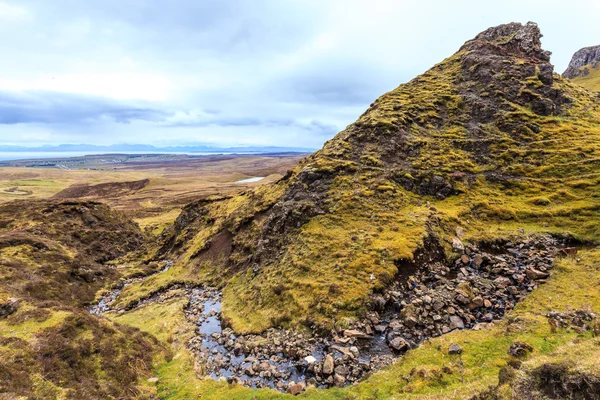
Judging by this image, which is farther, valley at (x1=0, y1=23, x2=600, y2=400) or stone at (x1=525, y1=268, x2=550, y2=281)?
stone at (x1=525, y1=268, x2=550, y2=281)

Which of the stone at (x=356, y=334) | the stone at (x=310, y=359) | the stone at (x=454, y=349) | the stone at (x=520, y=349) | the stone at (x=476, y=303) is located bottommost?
the stone at (x=310, y=359)

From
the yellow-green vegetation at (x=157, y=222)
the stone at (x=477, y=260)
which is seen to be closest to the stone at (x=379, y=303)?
the stone at (x=477, y=260)

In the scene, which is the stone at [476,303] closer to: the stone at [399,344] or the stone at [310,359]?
the stone at [399,344]

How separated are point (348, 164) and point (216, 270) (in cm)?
3170

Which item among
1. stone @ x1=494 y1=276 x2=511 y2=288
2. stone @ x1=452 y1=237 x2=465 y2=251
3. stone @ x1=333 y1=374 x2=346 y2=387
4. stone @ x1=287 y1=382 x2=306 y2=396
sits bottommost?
stone @ x1=287 y1=382 x2=306 y2=396

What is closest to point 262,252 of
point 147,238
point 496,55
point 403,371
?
point 403,371

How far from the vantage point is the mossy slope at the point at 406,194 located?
124 feet

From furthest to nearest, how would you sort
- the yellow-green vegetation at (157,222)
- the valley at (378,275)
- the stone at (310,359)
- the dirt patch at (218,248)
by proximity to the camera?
the yellow-green vegetation at (157,222) < the dirt patch at (218,248) < the stone at (310,359) < the valley at (378,275)

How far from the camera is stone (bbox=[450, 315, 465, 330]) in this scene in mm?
27492

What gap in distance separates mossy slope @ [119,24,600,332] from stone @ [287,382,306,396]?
24.7ft

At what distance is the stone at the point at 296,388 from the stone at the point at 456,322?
14722 mm

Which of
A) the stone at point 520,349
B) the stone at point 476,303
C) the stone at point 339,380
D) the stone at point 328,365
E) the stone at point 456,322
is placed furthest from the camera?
the stone at point 476,303

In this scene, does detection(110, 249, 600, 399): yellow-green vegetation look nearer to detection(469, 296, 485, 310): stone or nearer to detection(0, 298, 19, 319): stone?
detection(469, 296, 485, 310): stone

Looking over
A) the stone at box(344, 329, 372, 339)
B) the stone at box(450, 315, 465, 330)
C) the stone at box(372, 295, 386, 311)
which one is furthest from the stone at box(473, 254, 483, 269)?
the stone at box(344, 329, 372, 339)
